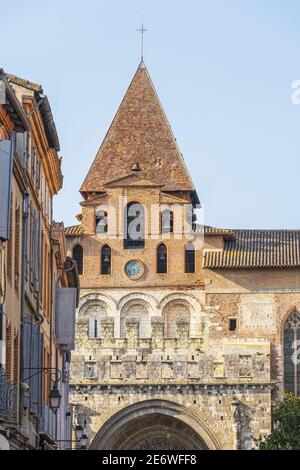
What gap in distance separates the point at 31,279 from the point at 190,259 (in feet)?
145

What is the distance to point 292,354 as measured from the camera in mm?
75625

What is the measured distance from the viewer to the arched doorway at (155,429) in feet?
234

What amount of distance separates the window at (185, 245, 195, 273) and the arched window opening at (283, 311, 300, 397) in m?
5.65

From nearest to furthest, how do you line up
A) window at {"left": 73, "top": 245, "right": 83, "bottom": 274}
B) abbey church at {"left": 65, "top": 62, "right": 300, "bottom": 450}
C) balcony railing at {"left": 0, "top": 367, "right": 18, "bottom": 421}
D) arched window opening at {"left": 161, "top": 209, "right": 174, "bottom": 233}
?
balcony railing at {"left": 0, "top": 367, "right": 18, "bottom": 421}
abbey church at {"left": 65, "top": 62, "right": 300, "bottom": 450}
window at {"left": 73, "top": 245, "right": 83, "bottom": 274}
arched window opening at {"left": 161, "top": 209, "right": 174, "bottom": 233}

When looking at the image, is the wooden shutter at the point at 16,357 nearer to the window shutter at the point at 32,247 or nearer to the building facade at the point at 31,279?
the building facade at the point at 31,279

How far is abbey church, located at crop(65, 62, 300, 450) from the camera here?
7169 centimetres

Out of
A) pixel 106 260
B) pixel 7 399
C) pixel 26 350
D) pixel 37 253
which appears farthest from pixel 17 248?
pixel 106 260

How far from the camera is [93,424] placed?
71125 mm

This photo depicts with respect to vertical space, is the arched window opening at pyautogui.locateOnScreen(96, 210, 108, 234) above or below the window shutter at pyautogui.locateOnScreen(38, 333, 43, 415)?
above

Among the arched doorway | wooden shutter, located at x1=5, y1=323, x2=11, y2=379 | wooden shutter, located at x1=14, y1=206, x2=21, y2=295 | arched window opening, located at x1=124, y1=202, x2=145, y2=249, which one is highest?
arched window opening, located at x1=124, y1=202, x2=145, y2=249

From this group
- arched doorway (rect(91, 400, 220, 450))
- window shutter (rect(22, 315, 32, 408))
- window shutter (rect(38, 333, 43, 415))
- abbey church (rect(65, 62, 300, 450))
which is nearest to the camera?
window shutter (rect(22, 315, 32, 408))

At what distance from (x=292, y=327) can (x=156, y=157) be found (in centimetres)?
1232

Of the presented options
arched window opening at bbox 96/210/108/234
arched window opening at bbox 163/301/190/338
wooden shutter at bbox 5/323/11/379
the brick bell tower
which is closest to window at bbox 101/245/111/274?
the brick bell tower

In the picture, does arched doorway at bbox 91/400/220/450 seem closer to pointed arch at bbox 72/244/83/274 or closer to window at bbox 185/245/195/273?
window at bbox 185/245/195/273
